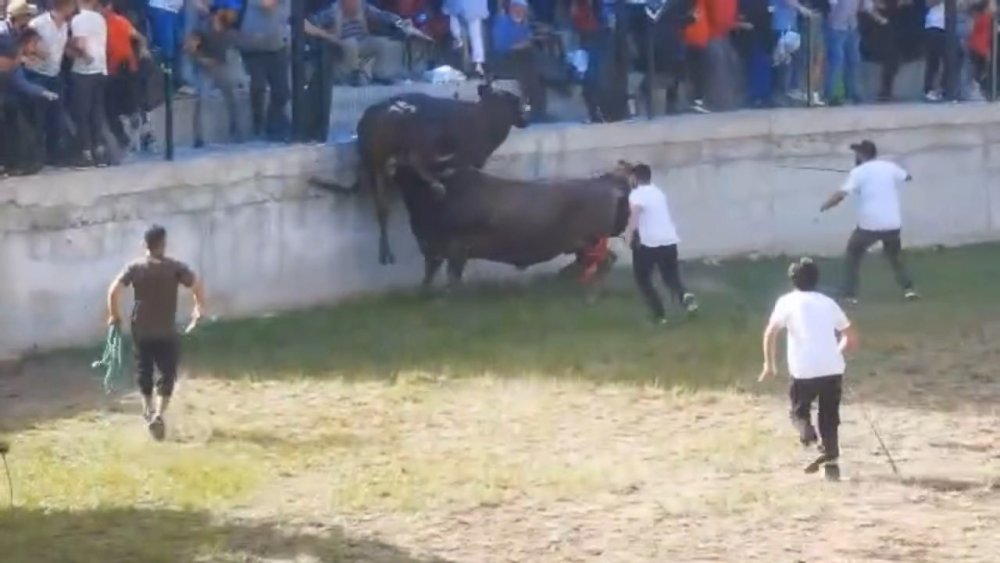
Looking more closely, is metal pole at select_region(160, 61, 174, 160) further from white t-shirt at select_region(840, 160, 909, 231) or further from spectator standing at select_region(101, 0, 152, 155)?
white t-shirt at select_region(840, 160, 909, 231)

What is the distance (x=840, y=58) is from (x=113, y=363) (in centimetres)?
1047

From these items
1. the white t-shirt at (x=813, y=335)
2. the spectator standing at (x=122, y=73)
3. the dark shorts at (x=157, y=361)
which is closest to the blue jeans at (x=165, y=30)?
the spectator standing at (x=122, y=73)

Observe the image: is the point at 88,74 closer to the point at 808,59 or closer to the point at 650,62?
the point at 650,62

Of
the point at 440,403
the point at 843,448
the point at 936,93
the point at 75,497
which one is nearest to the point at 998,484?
the point at 843,448

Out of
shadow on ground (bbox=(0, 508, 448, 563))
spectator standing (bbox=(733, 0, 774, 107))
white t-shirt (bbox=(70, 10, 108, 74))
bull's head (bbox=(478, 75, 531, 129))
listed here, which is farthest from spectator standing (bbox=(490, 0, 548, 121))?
shadow on ground (bbox=(0, 508, 448, 563))

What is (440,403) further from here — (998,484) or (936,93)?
(936,93)

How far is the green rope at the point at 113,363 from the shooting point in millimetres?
15312

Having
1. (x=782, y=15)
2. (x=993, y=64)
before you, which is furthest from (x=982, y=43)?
(x=782, y=15)

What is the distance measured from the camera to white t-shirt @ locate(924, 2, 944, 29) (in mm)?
24719

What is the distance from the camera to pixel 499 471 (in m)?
13.0

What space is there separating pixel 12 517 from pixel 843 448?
16.1ft

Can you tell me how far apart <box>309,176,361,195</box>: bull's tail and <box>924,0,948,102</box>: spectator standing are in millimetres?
7549

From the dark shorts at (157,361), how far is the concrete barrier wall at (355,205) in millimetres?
3082

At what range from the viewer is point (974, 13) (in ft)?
81.9
